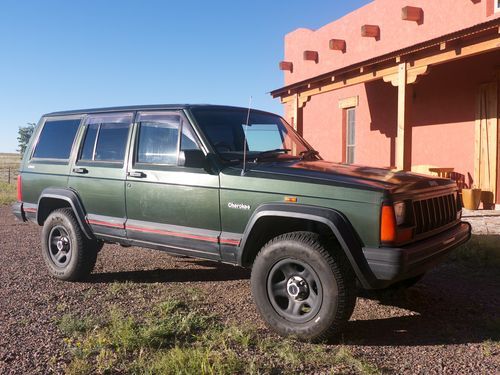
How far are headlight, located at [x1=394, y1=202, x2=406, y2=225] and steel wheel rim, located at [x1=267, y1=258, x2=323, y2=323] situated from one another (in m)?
0.73

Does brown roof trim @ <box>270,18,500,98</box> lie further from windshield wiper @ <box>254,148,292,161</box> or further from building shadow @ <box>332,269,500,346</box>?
windshield wiper @ <box>254,148,292,161</box>

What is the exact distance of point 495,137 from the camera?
959 centimetres

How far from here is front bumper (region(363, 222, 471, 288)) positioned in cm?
331

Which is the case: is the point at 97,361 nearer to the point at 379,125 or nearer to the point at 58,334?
the point at 58,334

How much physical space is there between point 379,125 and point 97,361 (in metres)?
11.0

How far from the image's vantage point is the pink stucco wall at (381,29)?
33.1ft

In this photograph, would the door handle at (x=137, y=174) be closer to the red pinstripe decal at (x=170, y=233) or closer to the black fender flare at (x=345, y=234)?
the red pinstripe decal at (x=170, y=233)

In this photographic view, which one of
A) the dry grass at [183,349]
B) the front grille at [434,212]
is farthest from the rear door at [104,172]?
the front grille at [434,212]

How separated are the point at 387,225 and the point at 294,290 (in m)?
Answer: 0.89

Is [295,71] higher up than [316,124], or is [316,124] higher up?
[295,71]

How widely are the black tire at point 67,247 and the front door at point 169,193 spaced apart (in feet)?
2.74

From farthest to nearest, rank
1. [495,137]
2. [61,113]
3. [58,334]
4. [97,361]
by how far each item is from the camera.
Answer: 1. [495,137]
2. [61,113]
3. [58,334]
4. [97,361]

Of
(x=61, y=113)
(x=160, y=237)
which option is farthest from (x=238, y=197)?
(x=61, y=113)

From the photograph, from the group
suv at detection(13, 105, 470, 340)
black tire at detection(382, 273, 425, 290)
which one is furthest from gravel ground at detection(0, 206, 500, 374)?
suv at detection(13, 105, 470, 340)
